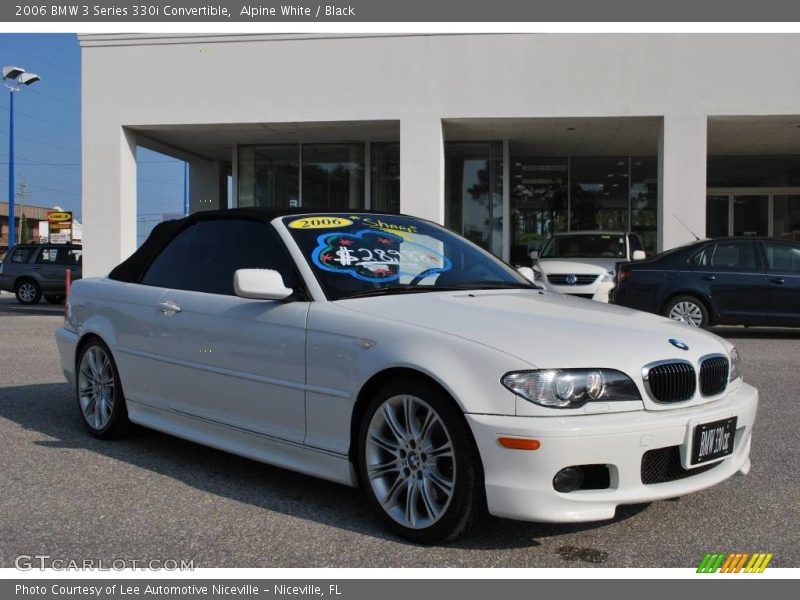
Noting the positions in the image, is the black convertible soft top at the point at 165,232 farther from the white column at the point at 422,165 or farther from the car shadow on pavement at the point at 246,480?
the white column at the point at 422,165

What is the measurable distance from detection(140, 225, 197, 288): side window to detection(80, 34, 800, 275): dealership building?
10594 mm

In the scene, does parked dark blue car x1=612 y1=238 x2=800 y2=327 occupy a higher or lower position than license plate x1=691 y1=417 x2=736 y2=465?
higher

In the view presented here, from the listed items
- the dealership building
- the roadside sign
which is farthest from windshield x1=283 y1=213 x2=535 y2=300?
the roadside sign

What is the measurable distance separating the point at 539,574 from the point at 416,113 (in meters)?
13.5

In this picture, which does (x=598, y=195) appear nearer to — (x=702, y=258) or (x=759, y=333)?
(x=759, y=333)

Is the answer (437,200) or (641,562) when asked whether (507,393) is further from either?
(437,200)

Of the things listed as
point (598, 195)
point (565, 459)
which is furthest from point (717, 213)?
point (565, 459)

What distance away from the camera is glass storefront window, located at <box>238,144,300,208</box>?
2016 centimetres

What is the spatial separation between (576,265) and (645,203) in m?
9.20

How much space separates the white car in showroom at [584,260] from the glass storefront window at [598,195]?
6733mm

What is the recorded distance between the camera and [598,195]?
2173cm

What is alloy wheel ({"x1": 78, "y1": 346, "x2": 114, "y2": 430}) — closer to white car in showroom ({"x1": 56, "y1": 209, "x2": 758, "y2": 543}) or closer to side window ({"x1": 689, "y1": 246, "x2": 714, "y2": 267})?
white car in showroom ({"x1": 56, "y1": 209, "x2": 758, "y2": 543})

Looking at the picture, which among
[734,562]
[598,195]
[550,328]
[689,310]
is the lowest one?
[734,562]

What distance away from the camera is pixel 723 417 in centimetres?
363
